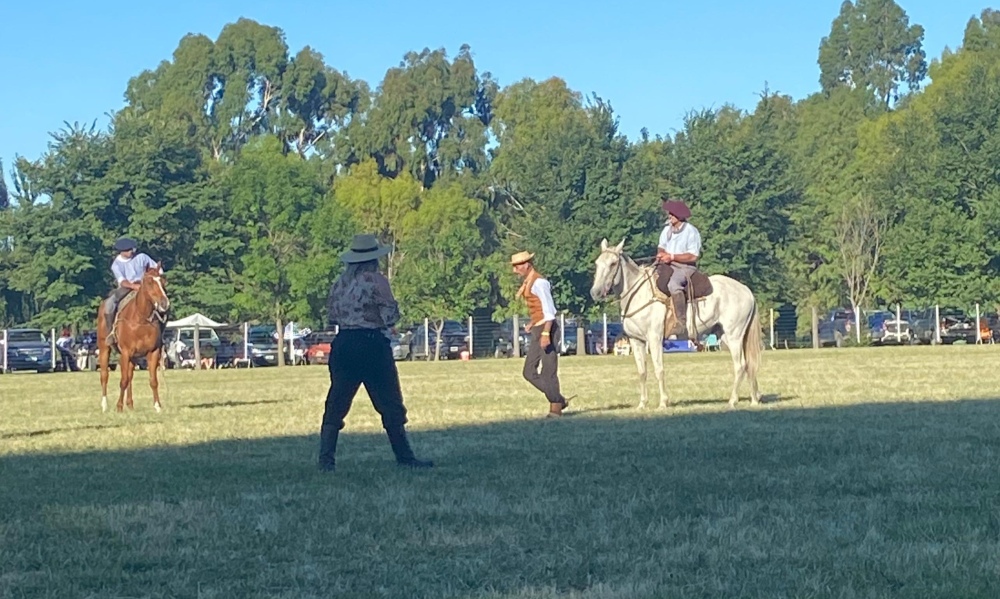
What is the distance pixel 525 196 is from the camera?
2913 inches

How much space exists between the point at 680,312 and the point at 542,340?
2293 millimetres

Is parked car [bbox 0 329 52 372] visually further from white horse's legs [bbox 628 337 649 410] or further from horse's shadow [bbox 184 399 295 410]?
white horse's legs [bbox 628 337 649 410]

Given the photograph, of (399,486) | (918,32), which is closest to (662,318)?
(399,486)

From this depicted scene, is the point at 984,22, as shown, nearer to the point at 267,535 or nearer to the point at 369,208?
the point at 369,208

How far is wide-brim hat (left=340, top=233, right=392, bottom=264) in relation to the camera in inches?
481

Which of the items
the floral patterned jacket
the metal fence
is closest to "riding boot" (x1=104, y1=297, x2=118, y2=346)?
the floral patterned jacket

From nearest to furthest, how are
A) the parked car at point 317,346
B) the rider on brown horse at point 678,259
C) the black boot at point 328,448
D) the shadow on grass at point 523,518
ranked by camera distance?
the shadow on grass at point 523,518
the black boot at point 328,448
the rider on brown horse at point 678,259
the parked car at point 317,346

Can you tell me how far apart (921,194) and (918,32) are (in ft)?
180

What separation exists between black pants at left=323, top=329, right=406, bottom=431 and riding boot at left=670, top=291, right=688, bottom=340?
7529mm

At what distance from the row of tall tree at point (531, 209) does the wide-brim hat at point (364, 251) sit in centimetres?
4785

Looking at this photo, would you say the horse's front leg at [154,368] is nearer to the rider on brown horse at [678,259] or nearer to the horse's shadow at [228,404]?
the horse's shadow at [228,404]

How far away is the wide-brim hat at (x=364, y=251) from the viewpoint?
12.2 metres

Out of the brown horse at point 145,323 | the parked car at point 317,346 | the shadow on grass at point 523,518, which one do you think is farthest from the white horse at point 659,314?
the parked car at point 317,346

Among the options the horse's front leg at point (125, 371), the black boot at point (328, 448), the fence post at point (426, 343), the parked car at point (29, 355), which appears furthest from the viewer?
the fence post at point (426, 343)
